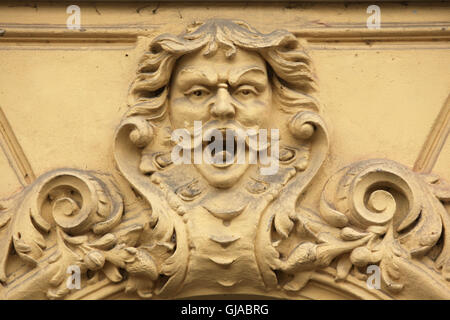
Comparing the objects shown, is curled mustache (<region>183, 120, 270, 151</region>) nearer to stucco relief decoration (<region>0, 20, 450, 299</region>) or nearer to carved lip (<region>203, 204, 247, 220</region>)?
stucco relief decoration (<region>0, 20, 450, 299</region>)

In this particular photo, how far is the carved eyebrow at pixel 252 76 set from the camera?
4289mm

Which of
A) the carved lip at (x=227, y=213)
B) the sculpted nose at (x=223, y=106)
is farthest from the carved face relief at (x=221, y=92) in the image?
the carved lip at (x=227, y=213)

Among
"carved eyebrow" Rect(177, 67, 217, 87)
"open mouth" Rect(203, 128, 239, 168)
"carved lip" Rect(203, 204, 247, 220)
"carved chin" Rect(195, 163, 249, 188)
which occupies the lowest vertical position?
"carved lip" Rect(203, 204, 247, 220)

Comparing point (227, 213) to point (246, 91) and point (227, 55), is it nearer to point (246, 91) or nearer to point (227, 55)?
point (246, 91)

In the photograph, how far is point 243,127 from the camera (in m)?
4.30

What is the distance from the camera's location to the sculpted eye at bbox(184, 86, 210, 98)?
4324 mm

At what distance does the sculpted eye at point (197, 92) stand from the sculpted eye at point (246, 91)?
0.11 meters

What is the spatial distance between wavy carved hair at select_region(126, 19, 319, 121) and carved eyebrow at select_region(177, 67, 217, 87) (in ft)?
0.20

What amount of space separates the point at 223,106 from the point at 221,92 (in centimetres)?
6

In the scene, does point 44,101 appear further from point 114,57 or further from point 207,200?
point 207,200

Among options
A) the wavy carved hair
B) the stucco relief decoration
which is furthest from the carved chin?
the wavy carved hair

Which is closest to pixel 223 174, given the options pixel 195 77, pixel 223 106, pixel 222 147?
pixel 222 147

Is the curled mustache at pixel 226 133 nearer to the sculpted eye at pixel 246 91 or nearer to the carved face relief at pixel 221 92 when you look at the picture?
the carved face relief at pixel 221 92

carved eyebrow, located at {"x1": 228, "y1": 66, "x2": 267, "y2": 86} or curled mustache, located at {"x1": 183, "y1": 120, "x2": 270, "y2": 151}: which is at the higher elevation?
carved eyebrow, located at {"x1": 228, "y1": 66, "x2": 267, "y2": 86}
